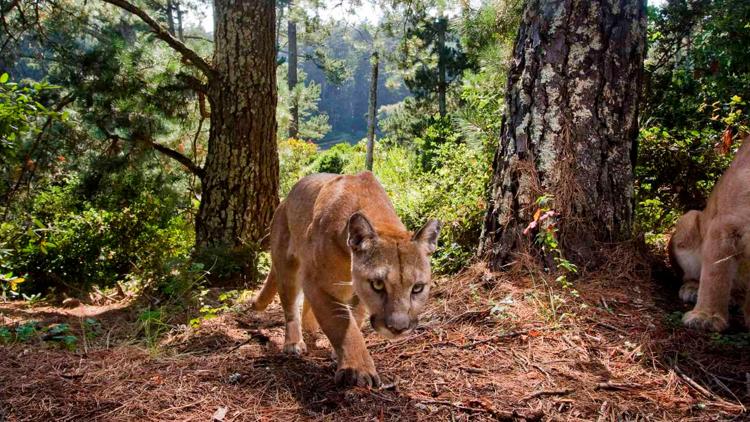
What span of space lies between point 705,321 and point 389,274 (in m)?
2.21

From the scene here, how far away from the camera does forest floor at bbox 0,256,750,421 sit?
2904 millimetres

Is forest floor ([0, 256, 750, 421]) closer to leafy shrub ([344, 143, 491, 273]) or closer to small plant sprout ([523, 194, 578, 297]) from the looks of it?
small plant sprout ([523, 194, 578, 297])

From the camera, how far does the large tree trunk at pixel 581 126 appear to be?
4410mm

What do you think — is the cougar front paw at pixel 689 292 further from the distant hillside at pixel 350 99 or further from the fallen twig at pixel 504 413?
the distant hillside at pixel 350 99

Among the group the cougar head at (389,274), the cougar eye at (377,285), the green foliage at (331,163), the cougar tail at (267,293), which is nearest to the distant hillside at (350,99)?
the green foliage at (331,163)

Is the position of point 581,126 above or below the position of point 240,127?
above

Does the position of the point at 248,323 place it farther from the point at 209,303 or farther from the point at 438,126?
the point at 438,126

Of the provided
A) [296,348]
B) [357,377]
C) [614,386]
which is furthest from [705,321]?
[296,348]

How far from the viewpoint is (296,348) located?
4160mm

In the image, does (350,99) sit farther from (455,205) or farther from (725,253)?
(725,253)

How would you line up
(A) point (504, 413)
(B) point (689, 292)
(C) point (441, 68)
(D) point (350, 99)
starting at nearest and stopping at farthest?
1. (A) point (504, 413)
2. (B) point (689, 292)
3. (C) point (441, 68)
4. (D) point (350, 99)

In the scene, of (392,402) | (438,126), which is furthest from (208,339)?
(438,126)

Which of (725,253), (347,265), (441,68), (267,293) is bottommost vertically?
(267,293)

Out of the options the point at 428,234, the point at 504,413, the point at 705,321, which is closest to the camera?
the point at 504,413
